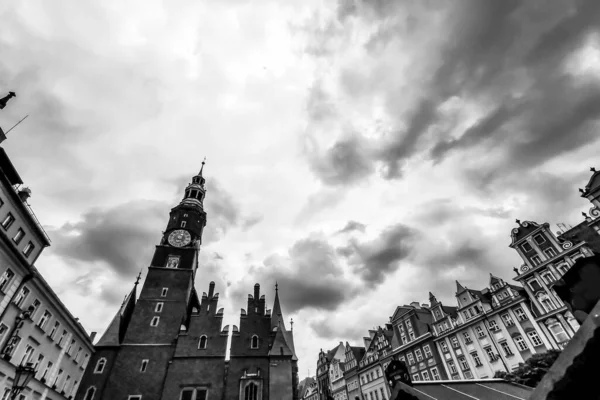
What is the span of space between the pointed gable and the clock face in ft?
29.5

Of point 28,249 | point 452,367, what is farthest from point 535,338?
point 28,249

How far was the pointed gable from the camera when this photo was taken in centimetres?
3394

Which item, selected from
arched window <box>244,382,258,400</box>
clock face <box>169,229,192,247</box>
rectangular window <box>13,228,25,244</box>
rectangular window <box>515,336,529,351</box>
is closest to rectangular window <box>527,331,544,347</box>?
rectangular window <box>515,336,529,351</box>

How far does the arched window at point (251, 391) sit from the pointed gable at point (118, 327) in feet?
52.5

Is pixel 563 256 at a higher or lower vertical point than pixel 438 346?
higher

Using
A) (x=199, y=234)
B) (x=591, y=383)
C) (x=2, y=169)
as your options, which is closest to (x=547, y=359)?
(x=591, y=383)

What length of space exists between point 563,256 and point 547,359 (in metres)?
12.7

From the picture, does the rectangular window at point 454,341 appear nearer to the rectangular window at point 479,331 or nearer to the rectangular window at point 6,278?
the rectangular window at point 479,331

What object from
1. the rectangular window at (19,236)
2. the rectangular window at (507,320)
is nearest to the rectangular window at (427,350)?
the rectangular window at (507,320)

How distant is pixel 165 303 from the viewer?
37.8m

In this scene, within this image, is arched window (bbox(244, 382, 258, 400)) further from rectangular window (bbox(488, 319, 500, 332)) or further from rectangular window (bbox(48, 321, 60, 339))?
rectangular window (bbox(488, 319, 500, 332))

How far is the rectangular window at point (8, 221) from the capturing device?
22.2 m

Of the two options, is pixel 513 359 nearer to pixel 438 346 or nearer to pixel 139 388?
pixel 438 346

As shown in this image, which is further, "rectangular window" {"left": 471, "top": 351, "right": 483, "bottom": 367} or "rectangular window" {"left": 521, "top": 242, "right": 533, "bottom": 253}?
"rectangular window" {"left": 471, "top": 351, "right": 483, "bottom": 367}
